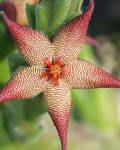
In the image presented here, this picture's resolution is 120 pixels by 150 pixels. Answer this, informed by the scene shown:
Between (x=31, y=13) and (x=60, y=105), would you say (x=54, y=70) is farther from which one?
(x=31, y=13)

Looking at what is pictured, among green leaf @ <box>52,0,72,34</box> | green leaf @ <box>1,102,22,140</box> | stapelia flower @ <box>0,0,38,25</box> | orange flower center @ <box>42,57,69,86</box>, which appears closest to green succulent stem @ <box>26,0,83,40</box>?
green leaf @ <box>52,0,72,34</box>

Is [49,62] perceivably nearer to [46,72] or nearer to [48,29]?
[46,72]

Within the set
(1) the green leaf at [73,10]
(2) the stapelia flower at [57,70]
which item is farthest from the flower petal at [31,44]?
(1) the green leaf at [73,10]

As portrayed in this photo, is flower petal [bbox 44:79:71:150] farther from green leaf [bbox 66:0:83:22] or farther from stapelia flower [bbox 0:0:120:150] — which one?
green leaf [bbox 66:0:83:22]

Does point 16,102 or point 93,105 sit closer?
point 16,102

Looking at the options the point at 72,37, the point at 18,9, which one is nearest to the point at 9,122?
the point at 18,9

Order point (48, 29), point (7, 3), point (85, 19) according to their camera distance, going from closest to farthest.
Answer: point (85, 19)
point (48, 29)
point (7, 3)

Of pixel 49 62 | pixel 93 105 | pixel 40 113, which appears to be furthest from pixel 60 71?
pixel 93 105

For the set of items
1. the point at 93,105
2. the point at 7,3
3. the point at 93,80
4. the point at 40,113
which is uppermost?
the point at 7,3
